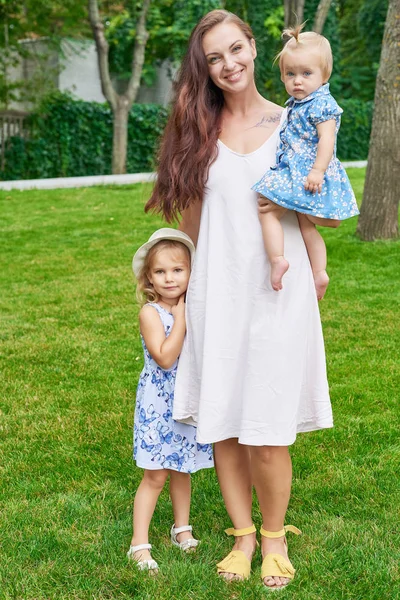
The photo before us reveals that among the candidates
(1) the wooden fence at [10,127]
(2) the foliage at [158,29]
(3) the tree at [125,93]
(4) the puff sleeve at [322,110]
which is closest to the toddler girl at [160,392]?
(4) the puff sleeve at [322,110]

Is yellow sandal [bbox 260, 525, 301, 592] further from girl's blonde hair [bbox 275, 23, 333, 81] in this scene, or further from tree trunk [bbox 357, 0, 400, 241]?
tree trunk [bbox 357, 0, 400, 241]

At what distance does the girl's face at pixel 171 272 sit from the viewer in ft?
9.52

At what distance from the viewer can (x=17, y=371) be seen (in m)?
5.31

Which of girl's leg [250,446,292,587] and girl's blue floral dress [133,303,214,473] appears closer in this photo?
girl's leg [250,446,292,587]

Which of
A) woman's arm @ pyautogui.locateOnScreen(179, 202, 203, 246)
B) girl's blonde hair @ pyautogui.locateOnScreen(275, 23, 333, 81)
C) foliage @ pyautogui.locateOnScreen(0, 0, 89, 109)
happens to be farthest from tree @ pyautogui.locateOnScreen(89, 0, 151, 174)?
girl's blonde hair @ pyautogui.locateOnScreen(275, 23, 333, 81)

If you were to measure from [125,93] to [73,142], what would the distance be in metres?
1.71

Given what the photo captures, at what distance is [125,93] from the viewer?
18969 mm

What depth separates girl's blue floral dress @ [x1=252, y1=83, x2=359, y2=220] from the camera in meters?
2.54

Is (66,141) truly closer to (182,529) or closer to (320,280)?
(182,529)

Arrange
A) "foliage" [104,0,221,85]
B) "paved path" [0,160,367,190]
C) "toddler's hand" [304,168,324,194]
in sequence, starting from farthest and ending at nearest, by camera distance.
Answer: "foliage" [104,0,221,85]
"paved path" [0,160,367,190]
"toddler's hand" [304,168,324,194]

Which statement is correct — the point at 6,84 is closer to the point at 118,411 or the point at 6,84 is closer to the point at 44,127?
the point at 44,127

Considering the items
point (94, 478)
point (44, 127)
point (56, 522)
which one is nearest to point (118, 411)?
point (94, 478)

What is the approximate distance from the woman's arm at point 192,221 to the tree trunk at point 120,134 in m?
16.4

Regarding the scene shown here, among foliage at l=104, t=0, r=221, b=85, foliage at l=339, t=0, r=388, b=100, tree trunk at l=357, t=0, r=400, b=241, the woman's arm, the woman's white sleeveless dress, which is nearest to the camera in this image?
the woman's white sleeveless dress
